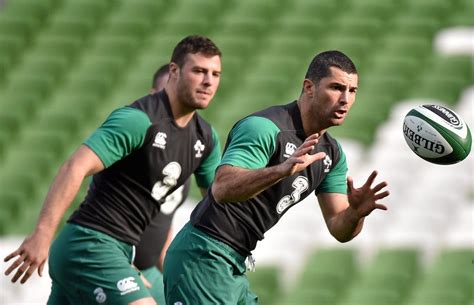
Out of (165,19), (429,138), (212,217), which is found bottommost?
(212,217)

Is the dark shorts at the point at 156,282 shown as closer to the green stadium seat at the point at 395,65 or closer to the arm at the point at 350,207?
the arm at the point at 350,207

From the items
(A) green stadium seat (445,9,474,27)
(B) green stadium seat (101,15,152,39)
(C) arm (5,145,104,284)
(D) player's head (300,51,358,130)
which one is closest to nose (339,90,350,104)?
(D) player's head (300,51,358,130)

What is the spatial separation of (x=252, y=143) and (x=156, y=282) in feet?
6.64

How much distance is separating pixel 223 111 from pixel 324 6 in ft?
7.79

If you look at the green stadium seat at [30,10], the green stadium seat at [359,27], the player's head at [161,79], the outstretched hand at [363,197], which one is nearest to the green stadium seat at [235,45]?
the green stadium seat at [359,27]

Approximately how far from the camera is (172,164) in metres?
6.63

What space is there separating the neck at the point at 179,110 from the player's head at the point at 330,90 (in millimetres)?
971

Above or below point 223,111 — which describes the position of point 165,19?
above

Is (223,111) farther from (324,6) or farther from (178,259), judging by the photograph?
(178,259)

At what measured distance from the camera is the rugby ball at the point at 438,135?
6.15m

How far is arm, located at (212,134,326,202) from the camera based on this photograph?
5250mm

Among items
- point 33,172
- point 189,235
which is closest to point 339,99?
point 189,235

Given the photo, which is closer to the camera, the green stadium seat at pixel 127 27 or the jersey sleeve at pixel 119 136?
the jersey sleeve at pixel 119 136

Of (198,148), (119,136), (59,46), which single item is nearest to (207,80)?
(198,148)
